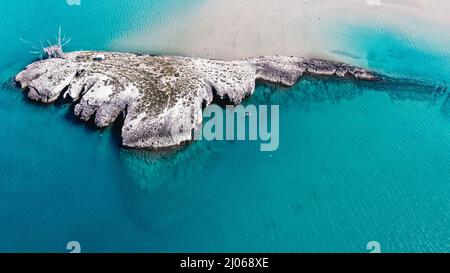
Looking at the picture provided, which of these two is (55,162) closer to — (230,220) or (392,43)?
(230,220)

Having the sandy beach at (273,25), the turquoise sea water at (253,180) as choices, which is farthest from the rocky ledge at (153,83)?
the sandy beach at (273,25)

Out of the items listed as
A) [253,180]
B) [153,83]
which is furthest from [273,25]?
[253,180]

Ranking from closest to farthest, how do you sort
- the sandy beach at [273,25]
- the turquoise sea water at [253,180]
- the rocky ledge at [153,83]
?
the turquoise sea water at [253,180] → the rocky ledge at [153,83] → the sandy beach at [273,25]

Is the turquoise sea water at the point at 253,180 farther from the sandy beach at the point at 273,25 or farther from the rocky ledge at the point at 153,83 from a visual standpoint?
the sandy beach at the point at 273,25

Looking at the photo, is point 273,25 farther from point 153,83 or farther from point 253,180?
point 253,180

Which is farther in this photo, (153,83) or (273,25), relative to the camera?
(273,25)

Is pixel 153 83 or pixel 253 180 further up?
pixel 153 83
